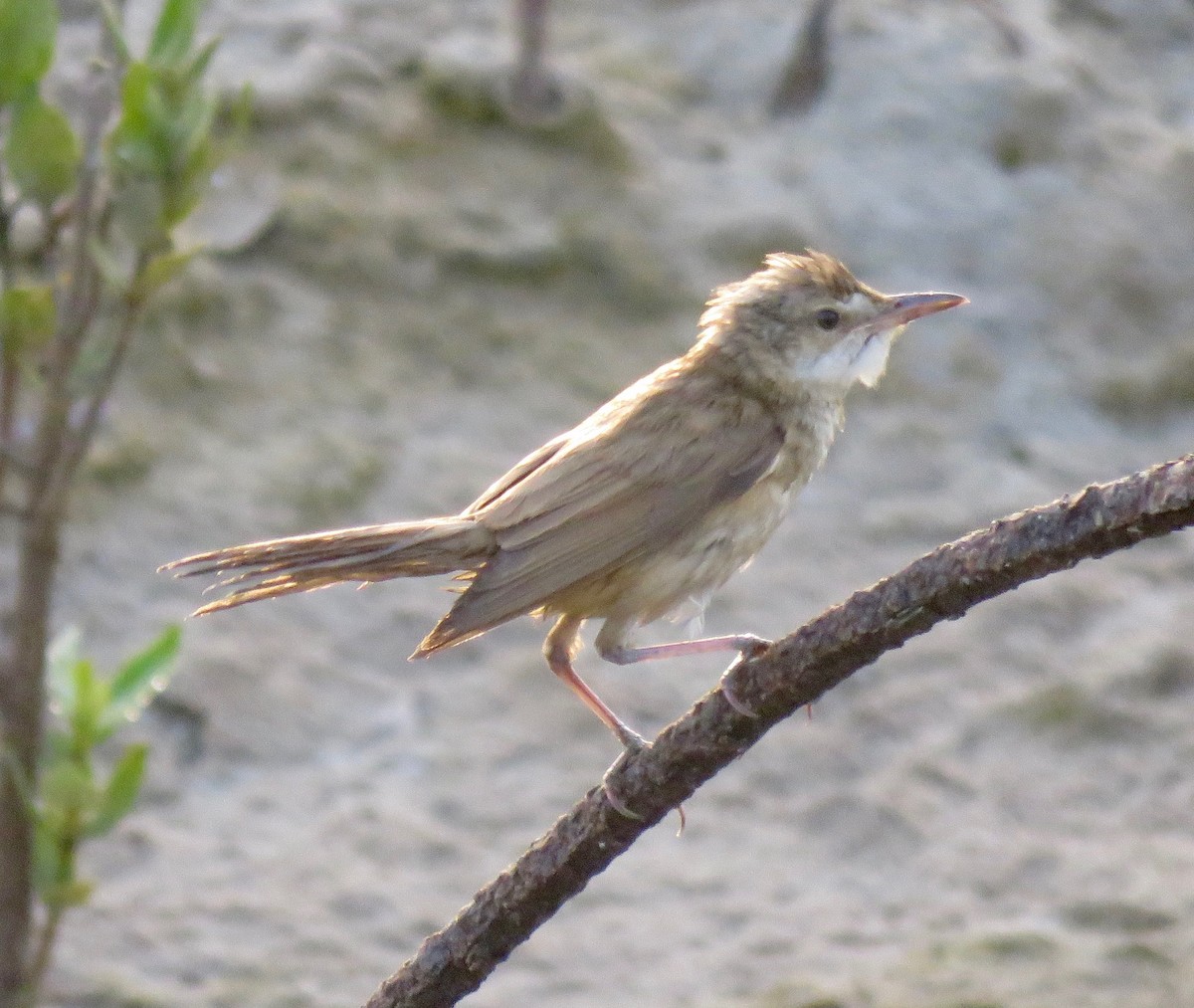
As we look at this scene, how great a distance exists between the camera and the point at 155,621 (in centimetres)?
523

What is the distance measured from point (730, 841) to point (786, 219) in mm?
2505

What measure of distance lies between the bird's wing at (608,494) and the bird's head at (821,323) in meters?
0.20

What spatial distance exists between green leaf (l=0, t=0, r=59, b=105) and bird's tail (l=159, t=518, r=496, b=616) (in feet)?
2.96

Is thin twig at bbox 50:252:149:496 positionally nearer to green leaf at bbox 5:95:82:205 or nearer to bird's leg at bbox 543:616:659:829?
green leaf at bbox 5:95:82:205

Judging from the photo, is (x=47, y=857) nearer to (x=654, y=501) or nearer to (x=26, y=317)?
(x=26, y=317)

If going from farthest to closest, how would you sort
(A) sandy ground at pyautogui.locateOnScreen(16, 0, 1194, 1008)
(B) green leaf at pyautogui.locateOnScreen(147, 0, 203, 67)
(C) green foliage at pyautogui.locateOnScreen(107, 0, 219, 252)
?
(A) sandy ground at pyautogui.locateOnScreen(16, 0, 1194, 1008)
(B) green leaf at pyautogui.locateOnScreen(147, 0, 203, 67)
(C) green foliage at pyautogui.locateOnScreen(107, 0, 219, 252)

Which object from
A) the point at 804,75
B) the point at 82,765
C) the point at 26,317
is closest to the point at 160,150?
the point at 26,317

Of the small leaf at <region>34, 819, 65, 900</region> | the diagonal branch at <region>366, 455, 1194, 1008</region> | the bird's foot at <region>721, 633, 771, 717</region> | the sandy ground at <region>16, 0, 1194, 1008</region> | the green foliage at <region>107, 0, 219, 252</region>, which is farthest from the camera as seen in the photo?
the sandy ground at <region>16, 0, 1194, 1008</region>

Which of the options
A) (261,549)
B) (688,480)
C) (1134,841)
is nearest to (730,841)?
(1134,841)

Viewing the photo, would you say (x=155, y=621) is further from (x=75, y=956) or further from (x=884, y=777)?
(x=884, y=777)

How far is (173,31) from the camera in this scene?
3270mm

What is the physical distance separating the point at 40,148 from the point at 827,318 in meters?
1.69

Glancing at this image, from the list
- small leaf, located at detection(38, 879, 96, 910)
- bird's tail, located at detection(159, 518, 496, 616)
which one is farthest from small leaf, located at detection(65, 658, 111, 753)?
bird's tail, located at detection(159, 518, 496, 616)

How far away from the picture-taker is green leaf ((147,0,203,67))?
326 centimetres
